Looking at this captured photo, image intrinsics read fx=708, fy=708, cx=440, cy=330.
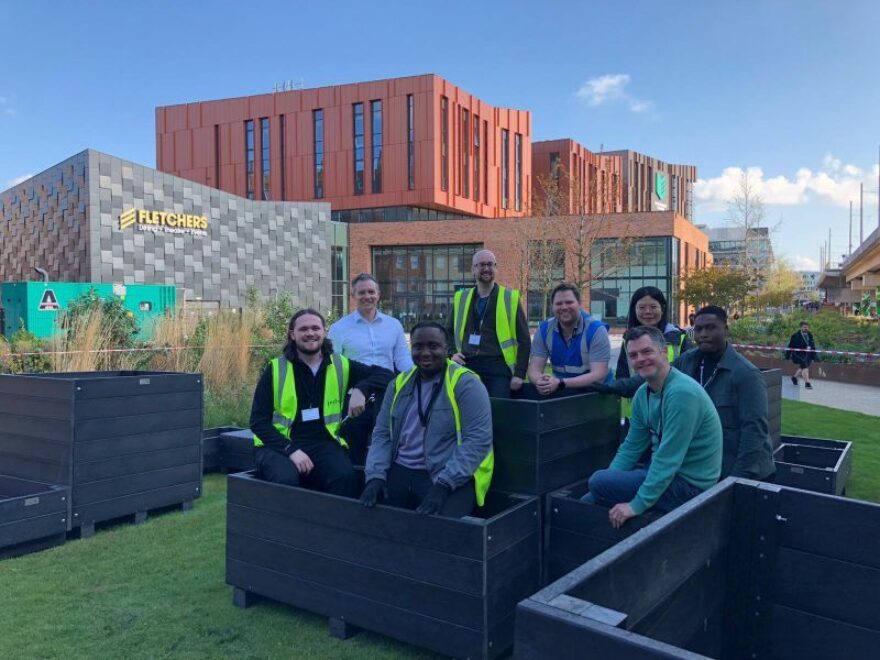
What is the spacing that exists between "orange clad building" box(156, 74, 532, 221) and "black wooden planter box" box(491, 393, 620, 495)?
40177 millimetres

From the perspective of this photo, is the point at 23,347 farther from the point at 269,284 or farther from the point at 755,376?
the point at 269,284

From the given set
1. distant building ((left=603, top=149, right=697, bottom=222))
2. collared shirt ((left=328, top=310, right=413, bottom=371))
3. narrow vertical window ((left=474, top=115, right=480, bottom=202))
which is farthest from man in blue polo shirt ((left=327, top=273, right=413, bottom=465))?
distant building ((left=603, top=149, right=697, bottom=222))

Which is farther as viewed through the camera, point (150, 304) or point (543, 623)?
point (150, 304)

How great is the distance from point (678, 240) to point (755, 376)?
40.0 metres

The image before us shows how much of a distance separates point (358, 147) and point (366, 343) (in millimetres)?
42392

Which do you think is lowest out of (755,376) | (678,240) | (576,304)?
(755,376)

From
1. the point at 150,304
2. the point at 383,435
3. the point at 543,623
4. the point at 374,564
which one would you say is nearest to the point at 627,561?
the point at 543,623

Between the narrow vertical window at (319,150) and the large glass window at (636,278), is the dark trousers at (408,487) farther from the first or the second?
the narrow vertical window at (319,150)

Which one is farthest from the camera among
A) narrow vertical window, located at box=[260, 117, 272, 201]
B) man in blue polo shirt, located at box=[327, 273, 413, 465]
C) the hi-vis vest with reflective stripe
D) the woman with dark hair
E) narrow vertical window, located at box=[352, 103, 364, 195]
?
narrow vertical window, located at box=[260, 117, 272, 201]

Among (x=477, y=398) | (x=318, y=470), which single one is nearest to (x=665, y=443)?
(x=477, y=398)

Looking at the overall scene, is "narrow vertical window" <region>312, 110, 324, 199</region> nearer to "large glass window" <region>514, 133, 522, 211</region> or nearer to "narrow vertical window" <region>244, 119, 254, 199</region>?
"narrow vertical window" <region>244, 119, 254, 199</region>

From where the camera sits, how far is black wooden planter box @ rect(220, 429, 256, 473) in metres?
7.27

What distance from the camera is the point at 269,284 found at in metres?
33.8

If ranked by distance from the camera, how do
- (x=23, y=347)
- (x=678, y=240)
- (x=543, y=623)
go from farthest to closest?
1. (x=678, y=240)
2. (x=23, y=347)
3. (x=543, y=623)
